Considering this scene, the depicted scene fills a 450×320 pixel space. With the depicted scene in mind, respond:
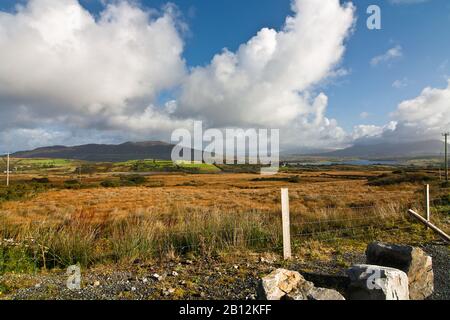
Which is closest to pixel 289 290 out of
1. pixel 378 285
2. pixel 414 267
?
pixel 378 285

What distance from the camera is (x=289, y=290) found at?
12.0 feet

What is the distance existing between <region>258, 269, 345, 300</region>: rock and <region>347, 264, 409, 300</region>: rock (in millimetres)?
500

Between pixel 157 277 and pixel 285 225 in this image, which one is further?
pixel 285 225

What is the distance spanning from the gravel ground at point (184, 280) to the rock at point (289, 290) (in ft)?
2.69

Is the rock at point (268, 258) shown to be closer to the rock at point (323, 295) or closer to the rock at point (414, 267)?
the rock at point (414, 267)

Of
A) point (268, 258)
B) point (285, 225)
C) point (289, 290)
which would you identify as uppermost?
point (285, 225)

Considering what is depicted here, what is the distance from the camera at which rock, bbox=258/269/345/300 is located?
3490 millimetres

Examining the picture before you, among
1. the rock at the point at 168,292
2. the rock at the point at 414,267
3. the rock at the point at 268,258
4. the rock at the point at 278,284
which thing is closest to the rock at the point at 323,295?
the rock at the point at 278,284

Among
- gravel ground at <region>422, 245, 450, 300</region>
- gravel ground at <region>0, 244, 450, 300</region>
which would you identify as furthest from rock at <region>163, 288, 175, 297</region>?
gravel ground at <region>422, 245, 450, 300</region>

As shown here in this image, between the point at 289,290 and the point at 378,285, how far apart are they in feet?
3.88

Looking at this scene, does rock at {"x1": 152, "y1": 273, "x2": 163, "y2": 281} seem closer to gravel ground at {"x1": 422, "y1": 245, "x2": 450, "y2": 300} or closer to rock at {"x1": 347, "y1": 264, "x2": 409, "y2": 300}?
rock at {"x1": 347, "y1": 264, "x2": 409, "y2": 300}

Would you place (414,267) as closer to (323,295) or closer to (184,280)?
(323,295)

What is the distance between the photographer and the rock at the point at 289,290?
11.5 ft
